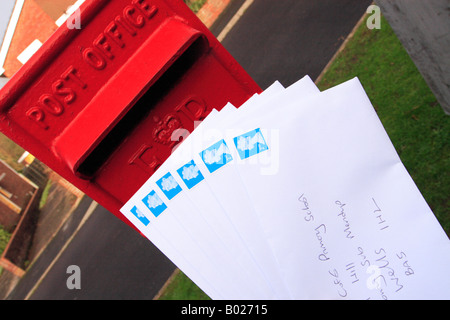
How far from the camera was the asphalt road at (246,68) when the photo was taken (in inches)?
173

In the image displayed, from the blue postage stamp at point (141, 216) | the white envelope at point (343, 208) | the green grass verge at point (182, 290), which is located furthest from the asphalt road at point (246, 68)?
the blue postage stamp at point (141, 216)

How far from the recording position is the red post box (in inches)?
64.4

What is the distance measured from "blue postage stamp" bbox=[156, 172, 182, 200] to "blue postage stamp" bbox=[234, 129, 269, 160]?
26 cm

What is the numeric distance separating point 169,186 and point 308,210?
485mm

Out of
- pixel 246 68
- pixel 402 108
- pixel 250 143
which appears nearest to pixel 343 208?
pixel 250 143

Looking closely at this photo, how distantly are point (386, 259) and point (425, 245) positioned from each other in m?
0.12

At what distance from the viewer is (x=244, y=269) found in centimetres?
125

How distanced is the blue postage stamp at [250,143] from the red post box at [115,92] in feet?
1.96

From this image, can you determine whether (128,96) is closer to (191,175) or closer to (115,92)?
(115,92)

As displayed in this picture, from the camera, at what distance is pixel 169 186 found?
1341mm

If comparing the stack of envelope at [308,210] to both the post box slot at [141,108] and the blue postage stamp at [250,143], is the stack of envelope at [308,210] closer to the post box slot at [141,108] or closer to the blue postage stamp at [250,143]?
the blue postage stamp at [250,143]

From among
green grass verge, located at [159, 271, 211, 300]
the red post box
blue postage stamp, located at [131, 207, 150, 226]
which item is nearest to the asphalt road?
green grass verge, located at [159, 271, 211, 300]
